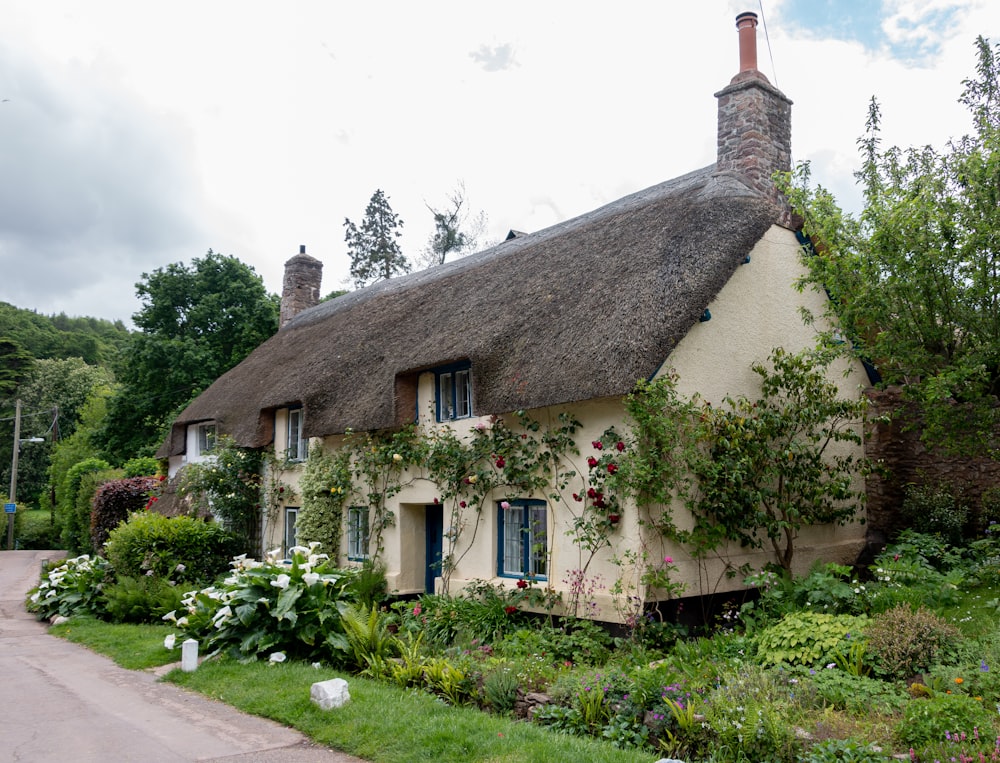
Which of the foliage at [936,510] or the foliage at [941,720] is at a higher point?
the foliage at [936,510]

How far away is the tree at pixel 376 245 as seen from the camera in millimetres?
41406

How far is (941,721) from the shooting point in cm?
539

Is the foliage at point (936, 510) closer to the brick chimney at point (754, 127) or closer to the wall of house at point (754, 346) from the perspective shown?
the wall of house at point (754, 346)

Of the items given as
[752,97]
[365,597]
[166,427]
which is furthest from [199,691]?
[166,427]

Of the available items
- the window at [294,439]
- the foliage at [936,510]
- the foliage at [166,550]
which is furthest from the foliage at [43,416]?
the foliage at [936,510]

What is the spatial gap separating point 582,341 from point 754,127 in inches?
194

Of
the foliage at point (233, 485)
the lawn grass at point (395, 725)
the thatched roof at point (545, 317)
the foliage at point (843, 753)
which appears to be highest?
the thatched roof at point (545, 317)

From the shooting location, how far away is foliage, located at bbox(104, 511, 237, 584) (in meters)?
14.7

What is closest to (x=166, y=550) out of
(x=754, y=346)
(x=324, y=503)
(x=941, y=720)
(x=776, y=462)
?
(x=324, y=503)

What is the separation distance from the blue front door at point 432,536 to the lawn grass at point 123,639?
4047 mm

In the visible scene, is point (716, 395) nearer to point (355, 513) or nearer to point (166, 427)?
point (355, 513)

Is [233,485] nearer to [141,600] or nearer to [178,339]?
[141,600]

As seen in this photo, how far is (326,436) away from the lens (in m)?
14.9

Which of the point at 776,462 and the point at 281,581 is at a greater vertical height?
the point at 776,462
